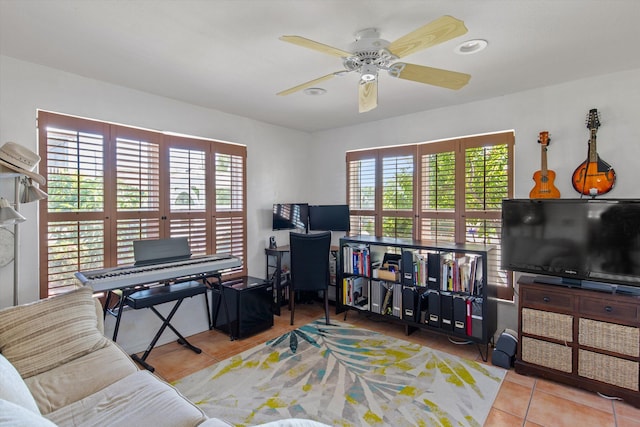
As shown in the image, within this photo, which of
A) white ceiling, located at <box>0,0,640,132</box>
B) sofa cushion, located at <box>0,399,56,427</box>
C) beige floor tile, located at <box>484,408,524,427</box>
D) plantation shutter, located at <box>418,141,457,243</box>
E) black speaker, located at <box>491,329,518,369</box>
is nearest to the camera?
sofa cushion, located at <box>0,399,56,427</box>

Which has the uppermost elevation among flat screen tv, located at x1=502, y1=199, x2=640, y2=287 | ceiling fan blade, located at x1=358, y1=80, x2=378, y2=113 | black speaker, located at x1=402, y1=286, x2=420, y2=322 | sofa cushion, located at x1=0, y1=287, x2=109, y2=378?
ceiling fan blade, located at x1=358, y1=80, x2=378, y2=113

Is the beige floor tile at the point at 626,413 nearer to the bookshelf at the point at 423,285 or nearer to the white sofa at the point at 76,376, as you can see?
the bookshelf at the point at 423,285

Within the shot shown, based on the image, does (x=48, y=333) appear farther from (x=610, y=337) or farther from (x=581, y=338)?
(x=610, y=337)

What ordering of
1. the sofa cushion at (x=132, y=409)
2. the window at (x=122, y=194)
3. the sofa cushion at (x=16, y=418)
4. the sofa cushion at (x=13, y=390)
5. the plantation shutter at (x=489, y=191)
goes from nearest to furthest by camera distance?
1. the sofa cushion at (x=16, y=418)
2. the sofa cushion at (x=13, y=390)
3. the sofa cushion at (x=132, y=409)
4. the window at (x=122, y=194)
5. the plantation shutter at (x=489, y=191)

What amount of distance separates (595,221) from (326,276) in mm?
2550

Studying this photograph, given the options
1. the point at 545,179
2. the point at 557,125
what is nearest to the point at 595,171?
the point at 545,179

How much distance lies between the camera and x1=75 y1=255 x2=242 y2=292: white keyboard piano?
2.39m

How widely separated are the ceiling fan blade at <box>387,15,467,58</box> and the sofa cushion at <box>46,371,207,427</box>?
2031mm

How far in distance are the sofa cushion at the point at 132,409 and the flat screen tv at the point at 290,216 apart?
8.80ft

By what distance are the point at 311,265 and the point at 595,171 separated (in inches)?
111

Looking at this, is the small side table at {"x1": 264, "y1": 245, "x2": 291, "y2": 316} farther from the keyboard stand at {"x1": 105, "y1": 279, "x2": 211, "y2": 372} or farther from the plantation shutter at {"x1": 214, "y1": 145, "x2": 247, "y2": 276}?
the keyboard stand at {"x1": 105, "y1": 279, "x2": 211, "y2": 372}

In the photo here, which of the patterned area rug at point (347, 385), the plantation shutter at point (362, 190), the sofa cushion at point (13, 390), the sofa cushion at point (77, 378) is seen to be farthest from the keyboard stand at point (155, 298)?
the plantation shutter at point (362, 190)

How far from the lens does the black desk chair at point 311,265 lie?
3.71m

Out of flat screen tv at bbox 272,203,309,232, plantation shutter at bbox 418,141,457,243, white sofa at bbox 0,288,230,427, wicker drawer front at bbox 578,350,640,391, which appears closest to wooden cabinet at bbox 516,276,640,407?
wicker drawer front at bbox 578,350,640,391
